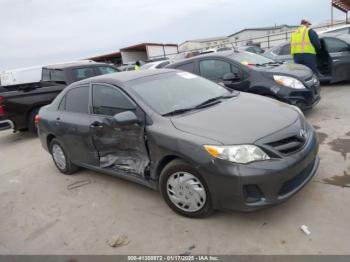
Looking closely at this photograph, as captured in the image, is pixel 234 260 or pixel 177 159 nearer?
pixel 234 260

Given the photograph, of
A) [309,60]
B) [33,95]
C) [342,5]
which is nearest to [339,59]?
[309,60]

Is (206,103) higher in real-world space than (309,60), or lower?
higher

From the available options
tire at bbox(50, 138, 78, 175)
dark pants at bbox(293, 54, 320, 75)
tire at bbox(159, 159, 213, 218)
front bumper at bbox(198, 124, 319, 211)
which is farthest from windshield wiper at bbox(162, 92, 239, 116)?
dark pants at bbox(293, 54, 320, 75)

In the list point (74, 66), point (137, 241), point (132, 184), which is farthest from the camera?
point (74, 66)

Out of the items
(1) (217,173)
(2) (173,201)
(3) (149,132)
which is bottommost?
(2) (173,201)

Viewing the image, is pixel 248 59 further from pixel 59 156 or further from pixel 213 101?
pixel 59 156

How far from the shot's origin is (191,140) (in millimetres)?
3154

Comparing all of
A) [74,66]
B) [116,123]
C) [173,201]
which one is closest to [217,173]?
[173,201]

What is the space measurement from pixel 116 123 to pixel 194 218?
1351 mm

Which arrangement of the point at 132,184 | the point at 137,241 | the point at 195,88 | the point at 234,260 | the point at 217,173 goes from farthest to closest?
the point at 132,184 < the point at 195,88 < the point at 137,241 < the point at 217,173 < the point at 234,260

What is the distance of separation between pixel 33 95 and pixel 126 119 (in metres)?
5.66

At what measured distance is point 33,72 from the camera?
14695mm

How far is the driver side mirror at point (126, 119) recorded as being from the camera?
11.7 ft

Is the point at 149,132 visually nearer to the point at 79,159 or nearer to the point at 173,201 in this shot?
the point at 173,201
